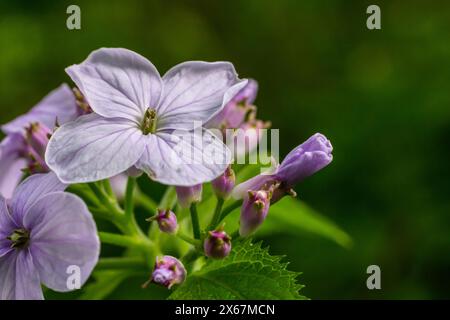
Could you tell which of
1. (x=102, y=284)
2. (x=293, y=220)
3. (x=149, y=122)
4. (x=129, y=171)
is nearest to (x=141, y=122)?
(x=149, y=122)

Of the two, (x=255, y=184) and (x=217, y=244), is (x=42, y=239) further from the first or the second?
(x=255, y=184)

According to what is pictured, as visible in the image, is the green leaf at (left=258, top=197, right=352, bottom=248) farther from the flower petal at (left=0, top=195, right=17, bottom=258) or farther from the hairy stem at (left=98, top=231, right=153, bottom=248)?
the flower petal at (left=0, top=195, right=17, bottom=258)

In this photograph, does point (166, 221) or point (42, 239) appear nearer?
point (42, 239)

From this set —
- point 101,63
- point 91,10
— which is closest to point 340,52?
point 91,10

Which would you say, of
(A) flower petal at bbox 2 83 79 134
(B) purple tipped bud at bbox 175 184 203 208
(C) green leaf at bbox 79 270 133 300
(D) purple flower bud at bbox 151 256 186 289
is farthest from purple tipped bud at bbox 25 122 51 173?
(D) purple flower bud at bbox 151 256 186 289

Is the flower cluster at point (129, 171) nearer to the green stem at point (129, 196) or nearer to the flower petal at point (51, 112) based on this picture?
the green stem at point (129, 196)
